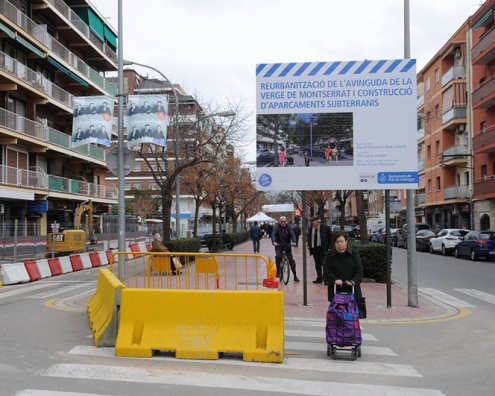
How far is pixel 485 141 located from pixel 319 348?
32.8 metres

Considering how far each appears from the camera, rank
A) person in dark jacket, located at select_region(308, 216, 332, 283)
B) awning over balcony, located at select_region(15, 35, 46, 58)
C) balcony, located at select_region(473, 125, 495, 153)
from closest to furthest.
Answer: person in dark jacket, located at select_region(308, 216, 332, 283) < awning over balcony, located at select_region(15, 35, 46, 58) < balcony, located at select_region(473, 125, 495, 153)

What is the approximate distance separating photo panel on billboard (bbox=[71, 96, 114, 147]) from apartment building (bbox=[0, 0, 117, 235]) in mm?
12621

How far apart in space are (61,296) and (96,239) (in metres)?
17.9

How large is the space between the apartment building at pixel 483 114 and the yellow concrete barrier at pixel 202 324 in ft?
107

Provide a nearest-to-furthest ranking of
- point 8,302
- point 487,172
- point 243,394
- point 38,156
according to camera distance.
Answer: point 243,394
point 8,302
point 38,156
point 487,172

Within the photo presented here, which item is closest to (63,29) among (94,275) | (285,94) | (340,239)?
(94,275)

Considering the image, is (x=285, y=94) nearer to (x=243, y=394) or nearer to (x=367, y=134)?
(x=367, y=134)

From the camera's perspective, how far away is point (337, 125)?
1042cm

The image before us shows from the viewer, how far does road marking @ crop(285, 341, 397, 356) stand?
707 cm

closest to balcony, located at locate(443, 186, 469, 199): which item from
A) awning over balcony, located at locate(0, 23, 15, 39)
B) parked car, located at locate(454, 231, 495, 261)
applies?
parked car, located at locate(454, 231, 495, 261)

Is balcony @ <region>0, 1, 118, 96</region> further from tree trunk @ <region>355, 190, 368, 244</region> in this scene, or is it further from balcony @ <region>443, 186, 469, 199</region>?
balcony @ <region>443, 186, 469, 199</region>

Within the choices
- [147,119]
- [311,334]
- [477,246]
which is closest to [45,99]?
[147,119]

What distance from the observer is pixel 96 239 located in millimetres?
30469

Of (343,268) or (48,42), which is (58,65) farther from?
(343,268)
